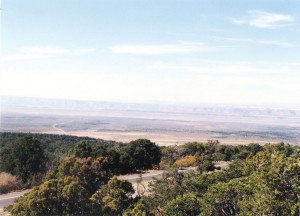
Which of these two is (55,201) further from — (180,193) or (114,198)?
(180,193)

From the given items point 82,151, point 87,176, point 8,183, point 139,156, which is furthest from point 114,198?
point 139,156

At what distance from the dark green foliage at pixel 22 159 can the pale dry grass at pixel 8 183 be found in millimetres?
1726

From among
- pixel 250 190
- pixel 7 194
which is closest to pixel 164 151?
pixel 7 194

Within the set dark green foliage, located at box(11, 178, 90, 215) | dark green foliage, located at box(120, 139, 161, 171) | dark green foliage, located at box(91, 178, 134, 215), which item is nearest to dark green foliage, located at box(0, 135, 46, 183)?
dark green foliage, located at box(120, 139, 161, 171)

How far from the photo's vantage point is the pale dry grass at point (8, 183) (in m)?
31.6

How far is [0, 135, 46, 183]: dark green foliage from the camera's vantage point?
3547cm

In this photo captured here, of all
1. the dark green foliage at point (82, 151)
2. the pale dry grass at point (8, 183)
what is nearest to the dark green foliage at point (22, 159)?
the pale dry grass at point (8, 183)

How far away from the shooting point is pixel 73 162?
23109 millimetres

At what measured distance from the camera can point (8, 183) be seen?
106 ft

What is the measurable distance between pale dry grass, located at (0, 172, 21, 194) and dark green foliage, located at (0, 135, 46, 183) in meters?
1.73

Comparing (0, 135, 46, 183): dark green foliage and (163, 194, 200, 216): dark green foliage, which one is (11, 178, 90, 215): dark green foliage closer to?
(163, 194, 200, 216): dark green foliage

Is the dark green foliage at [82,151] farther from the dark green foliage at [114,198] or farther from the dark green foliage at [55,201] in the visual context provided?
the dark green foliage at [55,201]

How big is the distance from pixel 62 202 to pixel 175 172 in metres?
9.19

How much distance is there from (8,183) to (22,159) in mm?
3932
